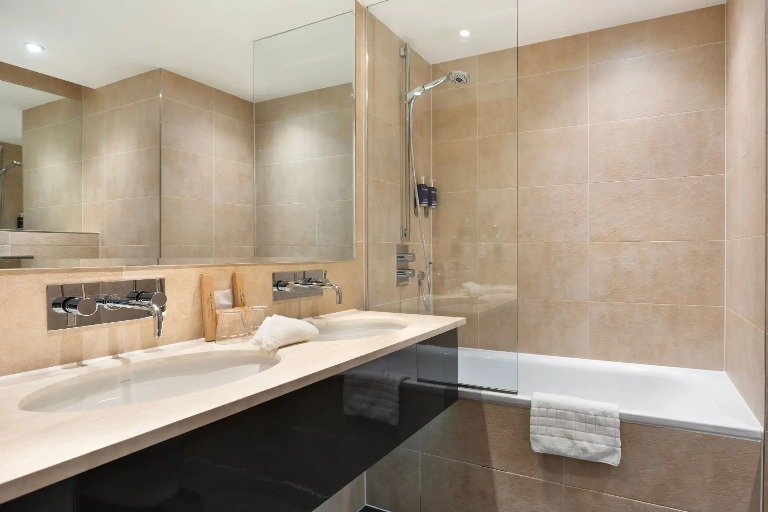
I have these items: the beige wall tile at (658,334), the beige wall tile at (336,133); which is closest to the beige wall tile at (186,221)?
the beige wall tile at (336,133)

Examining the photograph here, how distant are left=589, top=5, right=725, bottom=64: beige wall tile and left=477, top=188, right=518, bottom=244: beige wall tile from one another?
4.27 feet

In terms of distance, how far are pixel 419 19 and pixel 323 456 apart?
6.64 feet

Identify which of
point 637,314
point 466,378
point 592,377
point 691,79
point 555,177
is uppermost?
point 691,79

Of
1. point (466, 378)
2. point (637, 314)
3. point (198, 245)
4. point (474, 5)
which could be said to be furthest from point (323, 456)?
point (637, 314)

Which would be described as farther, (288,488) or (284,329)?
(284,329)

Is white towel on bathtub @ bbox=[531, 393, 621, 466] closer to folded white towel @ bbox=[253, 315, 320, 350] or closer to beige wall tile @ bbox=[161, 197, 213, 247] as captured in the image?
folded white towel @ bbox=[253, 315, 320, 350]

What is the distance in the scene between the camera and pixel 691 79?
256 centimetres

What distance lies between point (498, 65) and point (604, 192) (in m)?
1.13

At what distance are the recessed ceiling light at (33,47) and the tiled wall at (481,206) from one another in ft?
5.22

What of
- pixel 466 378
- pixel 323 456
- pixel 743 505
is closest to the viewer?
pixel 323 456

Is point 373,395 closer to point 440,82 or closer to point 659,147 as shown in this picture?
point 440,82

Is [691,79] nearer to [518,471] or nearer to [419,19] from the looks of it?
[419,19]

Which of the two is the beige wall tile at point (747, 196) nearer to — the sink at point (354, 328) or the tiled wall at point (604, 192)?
the tiled wall at point (604, 192)

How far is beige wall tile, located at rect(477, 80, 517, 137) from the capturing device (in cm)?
211
